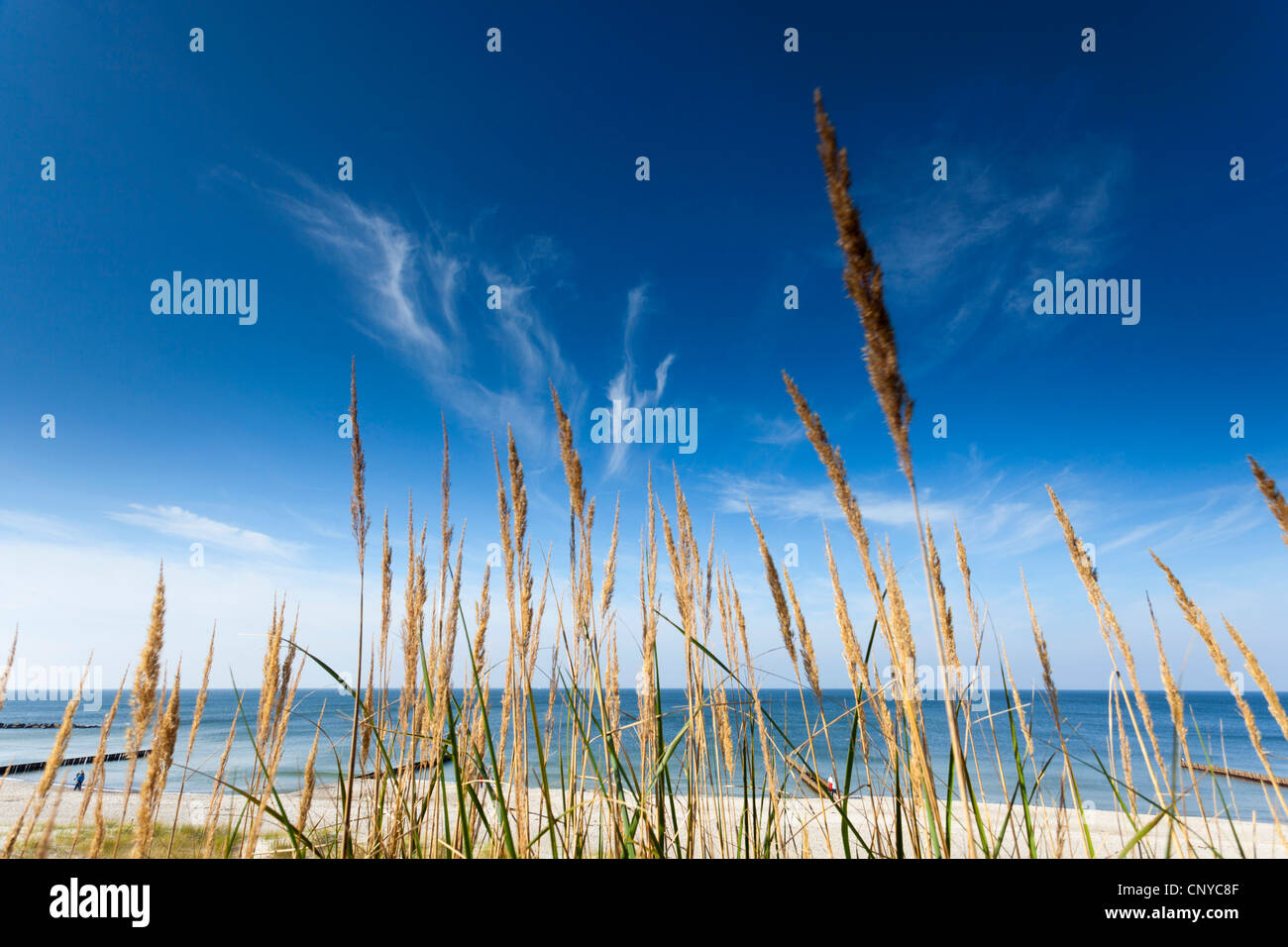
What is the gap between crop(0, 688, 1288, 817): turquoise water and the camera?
76.8 inches

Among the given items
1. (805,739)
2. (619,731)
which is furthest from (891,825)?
(619,731)

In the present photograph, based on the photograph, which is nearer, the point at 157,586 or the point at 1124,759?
the point at 157,586

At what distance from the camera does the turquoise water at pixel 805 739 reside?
6.40 ft

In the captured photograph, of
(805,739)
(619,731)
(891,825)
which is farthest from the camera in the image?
(805,739)

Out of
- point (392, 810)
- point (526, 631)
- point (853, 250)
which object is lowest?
point (392, 810)

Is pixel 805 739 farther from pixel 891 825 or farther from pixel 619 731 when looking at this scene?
pixel 619 731

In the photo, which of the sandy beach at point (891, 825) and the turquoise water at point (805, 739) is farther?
the turquoise water at point (805, 739)

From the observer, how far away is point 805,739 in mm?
3141

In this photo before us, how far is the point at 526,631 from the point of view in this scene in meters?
1.63
